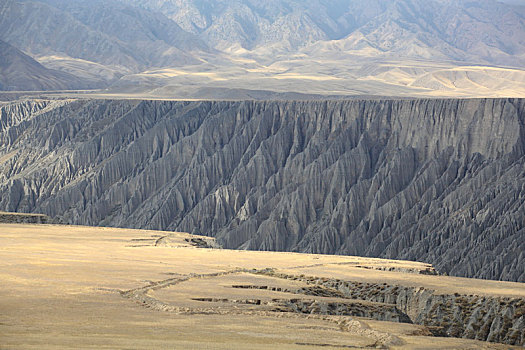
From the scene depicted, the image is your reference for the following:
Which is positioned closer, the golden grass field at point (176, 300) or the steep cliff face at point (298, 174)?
the golden grass field at point (176, 300)

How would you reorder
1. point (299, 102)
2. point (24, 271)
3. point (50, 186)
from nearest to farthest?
1. point (24, 271)
2. point (299, 102)
3. point (50, 186)

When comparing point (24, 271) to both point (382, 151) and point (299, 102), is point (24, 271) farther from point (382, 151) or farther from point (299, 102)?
point (299, 102)

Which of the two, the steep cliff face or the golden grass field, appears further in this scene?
the steep cliff face

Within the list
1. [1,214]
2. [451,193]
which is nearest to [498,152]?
[451,193]
